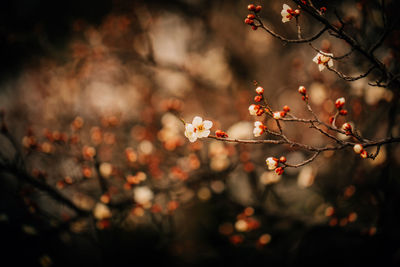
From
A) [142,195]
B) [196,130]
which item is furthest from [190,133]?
[142,195]

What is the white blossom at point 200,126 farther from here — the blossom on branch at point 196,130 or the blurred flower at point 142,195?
the blurred flower at point 142,195

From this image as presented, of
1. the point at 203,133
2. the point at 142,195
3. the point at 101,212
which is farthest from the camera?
the point at 142,195

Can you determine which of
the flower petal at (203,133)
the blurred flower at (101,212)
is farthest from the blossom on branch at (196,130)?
the blurred flower at (101,212)

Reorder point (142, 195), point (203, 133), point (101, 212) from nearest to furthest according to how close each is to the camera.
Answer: point (203, 133), point (101, 212), point (142, 195)

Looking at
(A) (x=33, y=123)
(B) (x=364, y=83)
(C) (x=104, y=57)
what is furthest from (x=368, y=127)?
(A) (x=33, y=123)

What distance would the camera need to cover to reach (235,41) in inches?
211

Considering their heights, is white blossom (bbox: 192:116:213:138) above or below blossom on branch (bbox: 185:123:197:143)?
above

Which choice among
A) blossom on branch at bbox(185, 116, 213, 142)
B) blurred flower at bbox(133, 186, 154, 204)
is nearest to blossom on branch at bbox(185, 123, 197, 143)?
blossom on branch at bbox(185, 116, 213, 142)

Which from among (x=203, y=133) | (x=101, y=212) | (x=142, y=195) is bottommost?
(x=203, y=133)

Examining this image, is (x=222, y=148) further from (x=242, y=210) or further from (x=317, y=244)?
(x=317, y=244)

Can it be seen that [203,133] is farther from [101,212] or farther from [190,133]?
[101,212]

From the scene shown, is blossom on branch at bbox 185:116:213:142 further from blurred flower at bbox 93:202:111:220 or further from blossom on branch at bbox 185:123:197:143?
blurred flower at bbox 93:202:111:220

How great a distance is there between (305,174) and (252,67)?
2.91 meters

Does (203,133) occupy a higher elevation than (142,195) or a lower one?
lower
